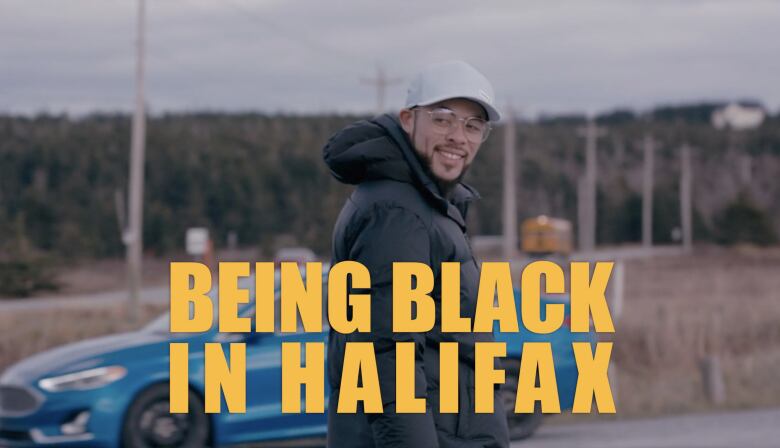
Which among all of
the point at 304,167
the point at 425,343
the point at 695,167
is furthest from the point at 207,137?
the point at 425,343

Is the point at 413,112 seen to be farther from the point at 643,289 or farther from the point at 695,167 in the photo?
the point at 695,167

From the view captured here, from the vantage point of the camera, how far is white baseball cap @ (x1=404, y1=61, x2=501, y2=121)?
13.1ft

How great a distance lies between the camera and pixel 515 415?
39.4 feet

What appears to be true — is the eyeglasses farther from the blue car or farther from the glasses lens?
the blue car

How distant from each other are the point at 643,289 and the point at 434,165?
157ft

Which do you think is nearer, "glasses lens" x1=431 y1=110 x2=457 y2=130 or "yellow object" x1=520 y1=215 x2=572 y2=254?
"glasses lens" x1=431 y1=110 x2=457 y2=130

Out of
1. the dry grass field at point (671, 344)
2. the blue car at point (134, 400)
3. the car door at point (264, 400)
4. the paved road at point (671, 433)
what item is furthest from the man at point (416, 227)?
the dry grass field at point (671, 344)

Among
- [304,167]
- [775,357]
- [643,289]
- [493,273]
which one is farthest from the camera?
[304,167]

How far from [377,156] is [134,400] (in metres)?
6.94

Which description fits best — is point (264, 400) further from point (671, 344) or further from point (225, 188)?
point (225, 188)

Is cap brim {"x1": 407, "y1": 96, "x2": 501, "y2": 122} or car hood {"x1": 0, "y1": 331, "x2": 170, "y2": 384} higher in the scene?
cap brim {"x1": 407, "y1": 96, "x2": 501, "y2": 122}

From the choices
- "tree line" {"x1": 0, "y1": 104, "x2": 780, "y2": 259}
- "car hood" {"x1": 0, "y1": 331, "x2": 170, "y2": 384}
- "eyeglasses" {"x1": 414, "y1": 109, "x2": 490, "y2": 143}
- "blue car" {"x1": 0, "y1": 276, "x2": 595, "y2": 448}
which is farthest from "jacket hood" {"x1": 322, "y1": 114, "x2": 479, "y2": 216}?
"tree line" {"x1": 0, "y1": 104, "x2": 780, "y2": 259}

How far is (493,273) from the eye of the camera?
15.0 ft

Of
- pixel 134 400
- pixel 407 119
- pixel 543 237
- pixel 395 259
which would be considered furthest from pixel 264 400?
pixel 543 237
